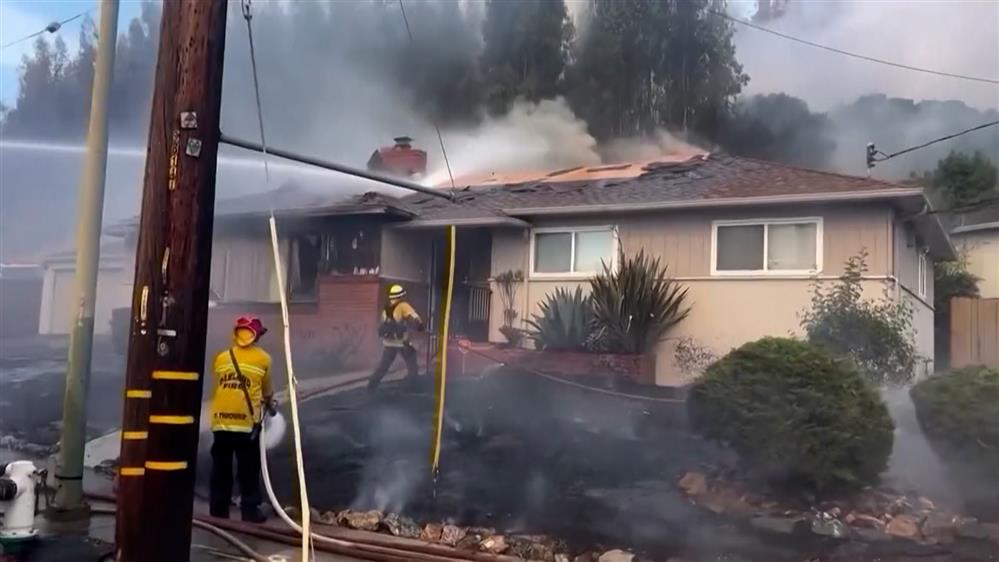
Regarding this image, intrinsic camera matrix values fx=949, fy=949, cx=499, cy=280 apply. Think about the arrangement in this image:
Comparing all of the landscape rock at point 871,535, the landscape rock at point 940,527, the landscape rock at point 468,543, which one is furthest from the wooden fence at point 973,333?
the landscape rock at point 468,543

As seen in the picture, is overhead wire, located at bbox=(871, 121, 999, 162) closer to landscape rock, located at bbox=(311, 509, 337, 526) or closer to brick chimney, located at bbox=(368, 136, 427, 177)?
brick chimney, located at bbox=(368, 136, 427, 177)

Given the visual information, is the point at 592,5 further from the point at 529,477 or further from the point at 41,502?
the point at 41,502

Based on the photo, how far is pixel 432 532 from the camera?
757cm

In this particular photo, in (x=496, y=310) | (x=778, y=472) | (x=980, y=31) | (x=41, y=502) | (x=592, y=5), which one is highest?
(x=592, y=5)

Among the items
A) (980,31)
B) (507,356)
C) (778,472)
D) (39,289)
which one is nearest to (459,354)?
(507,356)

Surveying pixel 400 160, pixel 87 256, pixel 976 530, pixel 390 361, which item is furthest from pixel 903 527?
pixel 87 256

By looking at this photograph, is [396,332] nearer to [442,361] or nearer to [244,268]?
[442,361]

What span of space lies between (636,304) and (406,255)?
272 cm

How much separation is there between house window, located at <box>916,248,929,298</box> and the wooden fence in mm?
249

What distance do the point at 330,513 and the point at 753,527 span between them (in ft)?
11.6

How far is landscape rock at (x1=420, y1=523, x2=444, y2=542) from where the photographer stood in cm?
747

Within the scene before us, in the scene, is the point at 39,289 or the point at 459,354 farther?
the point at 39,289

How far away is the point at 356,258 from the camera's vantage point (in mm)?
10320

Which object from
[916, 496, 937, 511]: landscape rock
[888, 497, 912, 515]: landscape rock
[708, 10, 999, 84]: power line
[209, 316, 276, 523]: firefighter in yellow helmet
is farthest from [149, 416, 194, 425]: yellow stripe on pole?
[708, 10, 999, 84]: power line
